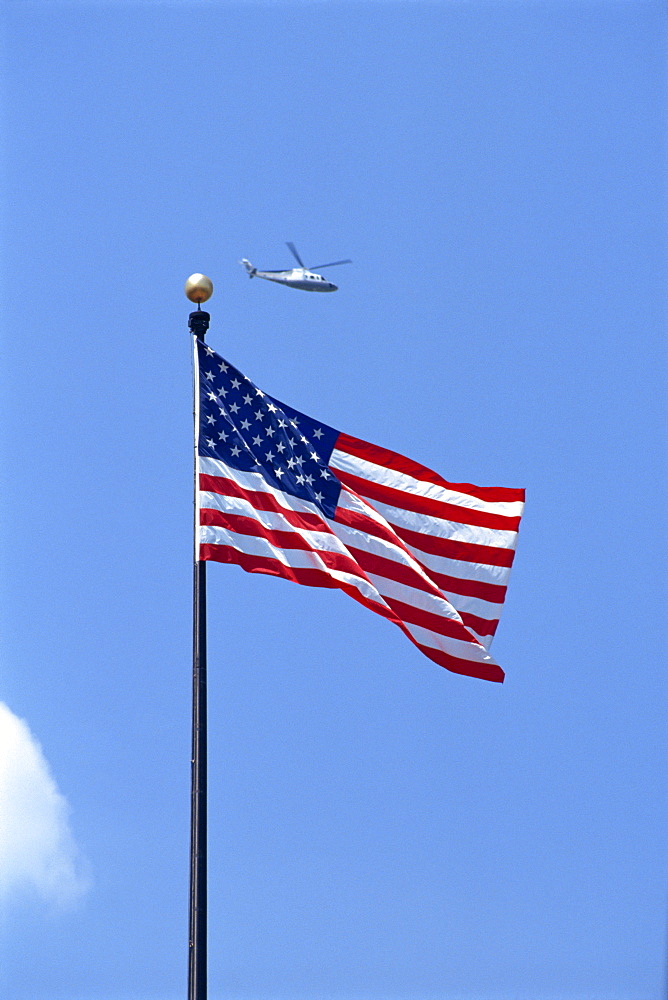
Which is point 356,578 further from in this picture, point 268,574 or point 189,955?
point 189,955

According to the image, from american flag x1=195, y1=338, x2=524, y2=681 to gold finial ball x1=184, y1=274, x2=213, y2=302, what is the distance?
0.72m

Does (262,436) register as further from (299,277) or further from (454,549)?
(299,277)

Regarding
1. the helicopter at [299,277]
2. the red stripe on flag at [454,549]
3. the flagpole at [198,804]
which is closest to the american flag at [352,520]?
the red stripe on flag at [454,549]

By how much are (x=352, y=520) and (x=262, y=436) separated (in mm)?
1904

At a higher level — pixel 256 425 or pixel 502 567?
pixel 256 425

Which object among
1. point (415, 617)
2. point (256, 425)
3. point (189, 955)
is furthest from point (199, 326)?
point (189, 955)

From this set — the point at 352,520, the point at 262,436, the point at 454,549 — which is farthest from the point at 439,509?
the point at 262,436

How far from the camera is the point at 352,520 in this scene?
68.5 ft

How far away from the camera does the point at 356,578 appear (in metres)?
19.7

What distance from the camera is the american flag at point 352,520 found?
1923 centimetres

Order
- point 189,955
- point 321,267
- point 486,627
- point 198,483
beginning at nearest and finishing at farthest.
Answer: point 189,955, point 198,483, point 486,627, point 321,267

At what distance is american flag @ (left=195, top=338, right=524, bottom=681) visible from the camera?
19.2 m

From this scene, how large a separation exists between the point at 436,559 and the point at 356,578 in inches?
109

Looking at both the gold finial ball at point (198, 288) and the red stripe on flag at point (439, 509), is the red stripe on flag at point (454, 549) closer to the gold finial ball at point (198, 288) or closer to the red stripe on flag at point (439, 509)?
the red stripe on flag at point (439, 509)
